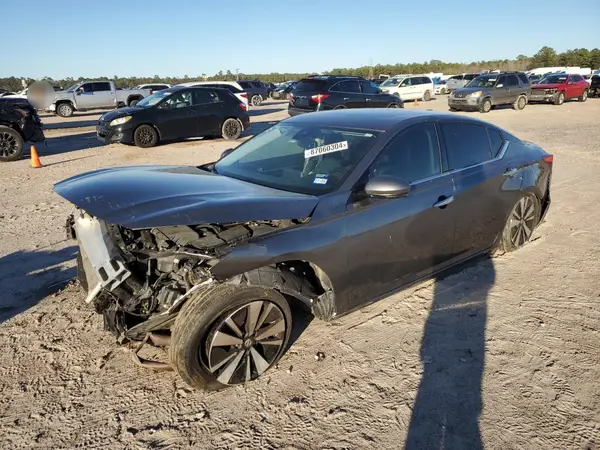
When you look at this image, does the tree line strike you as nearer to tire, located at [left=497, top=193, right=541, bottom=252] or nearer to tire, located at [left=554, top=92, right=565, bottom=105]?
tire, located at [left=554, top=92, right=565, bottom=105]

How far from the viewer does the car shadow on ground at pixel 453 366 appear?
2.55 m

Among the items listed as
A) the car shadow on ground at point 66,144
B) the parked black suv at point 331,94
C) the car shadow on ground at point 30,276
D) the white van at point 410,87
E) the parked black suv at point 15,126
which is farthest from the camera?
the white van at point 410,87

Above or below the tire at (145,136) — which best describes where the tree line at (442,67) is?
above

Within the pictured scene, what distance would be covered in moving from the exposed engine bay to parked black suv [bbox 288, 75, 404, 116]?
12.8 m

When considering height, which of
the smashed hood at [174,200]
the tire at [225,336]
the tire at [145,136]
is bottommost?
the tire at [225,336]

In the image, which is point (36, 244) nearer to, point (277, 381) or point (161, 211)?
point (161, 211)

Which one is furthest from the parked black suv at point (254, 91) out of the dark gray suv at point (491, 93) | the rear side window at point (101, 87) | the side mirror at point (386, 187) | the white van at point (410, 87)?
the side mirror at point (386, 187)

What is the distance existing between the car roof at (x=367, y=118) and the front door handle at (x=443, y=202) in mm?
732

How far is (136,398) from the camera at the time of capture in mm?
2877

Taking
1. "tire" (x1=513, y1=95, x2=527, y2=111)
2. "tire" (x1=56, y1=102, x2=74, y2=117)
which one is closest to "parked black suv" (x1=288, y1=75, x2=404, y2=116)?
"tire" (x1=513, y1=95, x2=527, y2=111)

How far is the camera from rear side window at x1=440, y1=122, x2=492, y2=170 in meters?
4.07

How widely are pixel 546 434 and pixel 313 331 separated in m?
1.69

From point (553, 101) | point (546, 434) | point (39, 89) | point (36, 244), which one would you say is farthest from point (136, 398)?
point (553, 101)

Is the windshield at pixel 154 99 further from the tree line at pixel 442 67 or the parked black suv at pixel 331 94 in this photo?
the tree line at pixel 442 67
